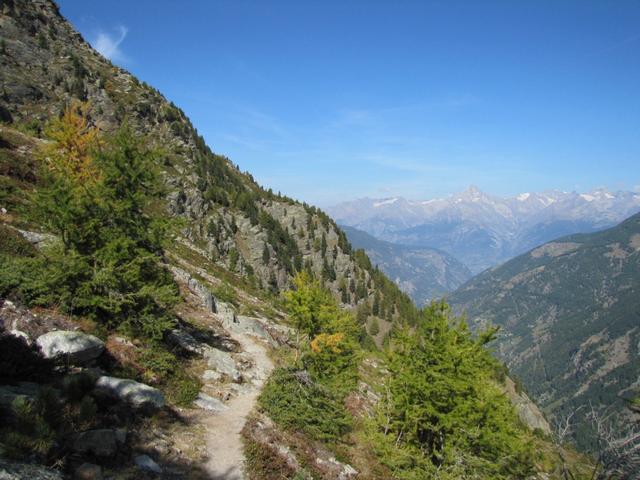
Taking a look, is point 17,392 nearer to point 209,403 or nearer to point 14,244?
point 209,403

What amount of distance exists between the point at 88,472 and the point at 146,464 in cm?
262

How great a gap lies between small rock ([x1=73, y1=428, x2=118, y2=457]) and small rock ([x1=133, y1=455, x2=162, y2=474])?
0.83m

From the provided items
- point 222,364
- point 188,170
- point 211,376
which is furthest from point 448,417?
point 188,170

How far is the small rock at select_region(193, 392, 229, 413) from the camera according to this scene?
17000 millimetres

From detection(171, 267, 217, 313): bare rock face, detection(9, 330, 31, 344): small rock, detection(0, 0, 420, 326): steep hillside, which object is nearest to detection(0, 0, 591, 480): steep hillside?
detection(9, 330, 31, 344): small rock

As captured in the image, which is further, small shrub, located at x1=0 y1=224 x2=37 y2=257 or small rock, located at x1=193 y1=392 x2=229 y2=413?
small shrub, located at x1=0 y1=224 x2=37 y2=257

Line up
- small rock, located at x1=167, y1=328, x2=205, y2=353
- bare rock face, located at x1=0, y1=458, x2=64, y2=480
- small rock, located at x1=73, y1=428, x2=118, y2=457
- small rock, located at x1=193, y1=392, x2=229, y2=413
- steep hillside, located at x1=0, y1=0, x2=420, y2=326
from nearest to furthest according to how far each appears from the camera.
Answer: bare rock face, located at x1=0, y1=458, x2=64, y2=480 < small rock, located at x1=73, y1=428, x2=118, y2=457 < small rock, located at x1=193, y1=392, x2=229, y2=413 < small rock, located at x1=167, y1=328, x2=205, y2=353 < steep hillside, located at x1=0, y1=0, x2=420, y2=326

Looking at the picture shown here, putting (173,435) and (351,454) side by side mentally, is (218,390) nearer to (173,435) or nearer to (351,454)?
(173,435)

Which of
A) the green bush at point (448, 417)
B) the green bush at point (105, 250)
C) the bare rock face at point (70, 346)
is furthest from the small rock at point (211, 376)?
the green bush at point (448, 417)

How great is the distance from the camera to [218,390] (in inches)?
765

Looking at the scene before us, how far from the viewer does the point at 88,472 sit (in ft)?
27.3

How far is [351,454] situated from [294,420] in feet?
12.8

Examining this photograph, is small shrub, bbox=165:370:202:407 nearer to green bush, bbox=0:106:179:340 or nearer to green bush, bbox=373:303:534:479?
green bush, bbox=0:106:179:340

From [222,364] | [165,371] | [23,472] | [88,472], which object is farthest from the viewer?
[222,364]
